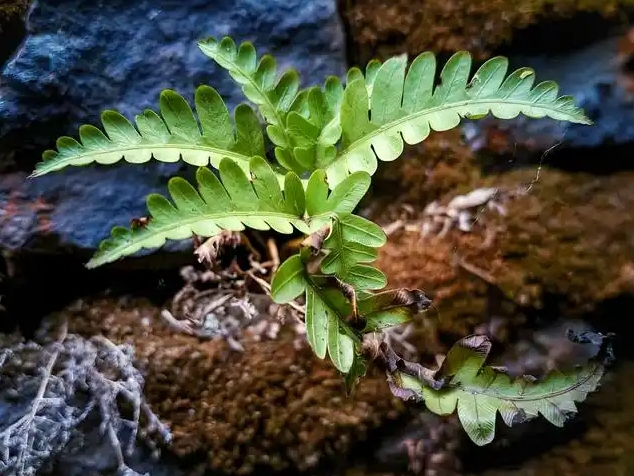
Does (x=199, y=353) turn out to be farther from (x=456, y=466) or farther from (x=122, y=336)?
(x=456, y=466)

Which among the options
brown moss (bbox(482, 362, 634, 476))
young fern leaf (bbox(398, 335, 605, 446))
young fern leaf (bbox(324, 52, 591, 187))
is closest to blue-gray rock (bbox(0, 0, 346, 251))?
young fern leaf (bbox(324, 52, 591, 187))

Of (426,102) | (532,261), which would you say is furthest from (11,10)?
(532,261)

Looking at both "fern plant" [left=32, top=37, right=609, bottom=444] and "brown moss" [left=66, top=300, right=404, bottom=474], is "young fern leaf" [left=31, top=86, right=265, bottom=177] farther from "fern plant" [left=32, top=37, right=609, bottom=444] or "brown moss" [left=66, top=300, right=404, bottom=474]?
"brown moss" [left=66, top=300, right=404, bottom=474]

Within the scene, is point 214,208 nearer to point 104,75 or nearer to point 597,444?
point 104,75

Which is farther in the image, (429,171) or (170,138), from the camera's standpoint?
(429,171)

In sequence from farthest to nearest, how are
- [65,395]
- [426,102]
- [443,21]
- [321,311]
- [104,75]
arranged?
[443,21] → [104,75] → [65,395] → [426,102] → [321,311]

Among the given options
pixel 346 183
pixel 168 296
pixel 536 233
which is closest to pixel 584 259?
pixel 536 233
